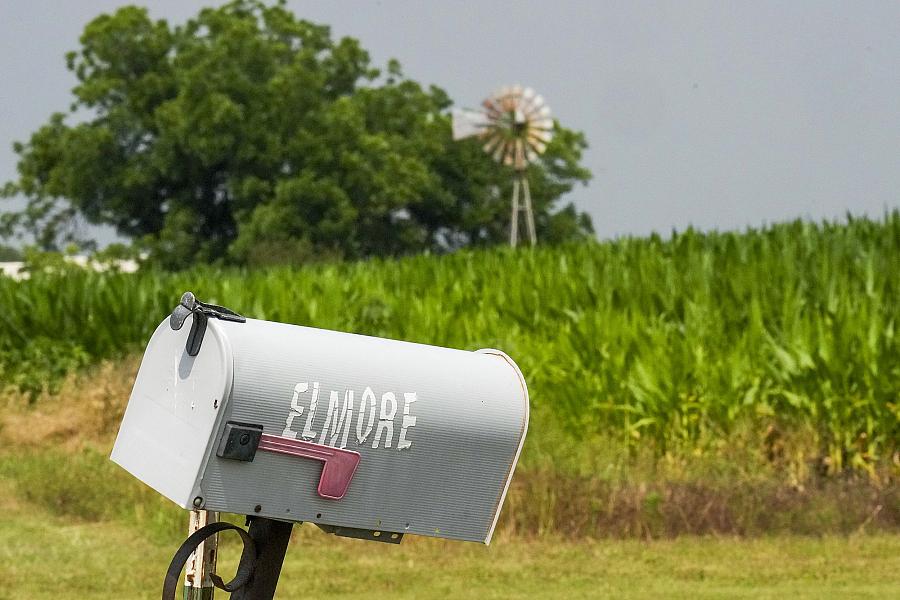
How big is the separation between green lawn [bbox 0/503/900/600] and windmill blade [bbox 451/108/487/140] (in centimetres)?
4384

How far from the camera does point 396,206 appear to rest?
52500 mm

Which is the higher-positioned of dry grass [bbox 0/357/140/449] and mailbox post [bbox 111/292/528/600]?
mailbox post [bbox 111/292/528/600]

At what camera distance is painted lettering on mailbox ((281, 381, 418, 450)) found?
3229mm

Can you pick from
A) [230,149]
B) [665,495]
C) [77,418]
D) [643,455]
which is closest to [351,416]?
[665,495]

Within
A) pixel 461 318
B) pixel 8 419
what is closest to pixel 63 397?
pixel 8 419

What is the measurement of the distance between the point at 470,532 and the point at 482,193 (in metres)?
53.1

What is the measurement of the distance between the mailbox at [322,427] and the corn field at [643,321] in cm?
604

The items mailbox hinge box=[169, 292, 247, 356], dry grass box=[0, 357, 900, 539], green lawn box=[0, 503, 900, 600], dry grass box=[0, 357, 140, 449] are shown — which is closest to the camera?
mailbox hinge box=[169, 292, 247, 356]

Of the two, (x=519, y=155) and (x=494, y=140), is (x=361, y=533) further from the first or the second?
(x=494, y=140)

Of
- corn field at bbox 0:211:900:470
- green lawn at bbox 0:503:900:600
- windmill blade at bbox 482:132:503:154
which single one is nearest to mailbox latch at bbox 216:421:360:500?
green lawn at bbox 0:503:900:600

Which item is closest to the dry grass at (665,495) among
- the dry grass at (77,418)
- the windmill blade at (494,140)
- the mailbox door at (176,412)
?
the dry grass at (77,418)

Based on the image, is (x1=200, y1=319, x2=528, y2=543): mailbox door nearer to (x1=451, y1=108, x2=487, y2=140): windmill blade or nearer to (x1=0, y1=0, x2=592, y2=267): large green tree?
(x1=0, y1=0, x2=592, y2=267): large green tree

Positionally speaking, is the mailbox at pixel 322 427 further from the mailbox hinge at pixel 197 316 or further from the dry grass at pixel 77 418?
the dry grass at pixel 77 418

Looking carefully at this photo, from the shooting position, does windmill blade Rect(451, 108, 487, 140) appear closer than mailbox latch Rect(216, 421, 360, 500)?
No
